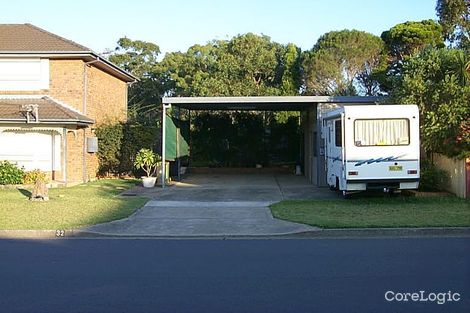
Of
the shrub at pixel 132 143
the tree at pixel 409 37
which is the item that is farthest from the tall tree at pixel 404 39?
the shrub at pixel 132 143

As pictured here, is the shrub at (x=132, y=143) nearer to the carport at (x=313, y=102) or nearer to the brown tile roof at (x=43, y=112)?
the brown tile roof at (x=43, y=112)

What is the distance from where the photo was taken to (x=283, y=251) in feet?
33.8

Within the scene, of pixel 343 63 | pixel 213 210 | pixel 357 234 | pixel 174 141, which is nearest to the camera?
pixel 357 234

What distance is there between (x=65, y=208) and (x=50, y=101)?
1025cm

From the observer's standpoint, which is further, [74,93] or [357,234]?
[74,93]

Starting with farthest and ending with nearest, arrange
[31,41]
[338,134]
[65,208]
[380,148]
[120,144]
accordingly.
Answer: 1. [120,144]
2. [31,41]
3. [338,134]
4. [380,148]
5. [65,208]

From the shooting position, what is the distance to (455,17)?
36.2 m

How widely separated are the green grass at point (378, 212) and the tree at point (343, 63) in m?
27.6

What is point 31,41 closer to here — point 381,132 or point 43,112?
point 43,112

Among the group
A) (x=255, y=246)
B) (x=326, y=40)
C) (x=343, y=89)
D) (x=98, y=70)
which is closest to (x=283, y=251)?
(x=255, y=246)

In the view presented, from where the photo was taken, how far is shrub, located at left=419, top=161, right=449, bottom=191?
1809cm

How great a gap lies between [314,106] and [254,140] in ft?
30.0

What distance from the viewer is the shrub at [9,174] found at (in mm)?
22094

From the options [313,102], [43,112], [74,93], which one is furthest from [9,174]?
[313,102]
